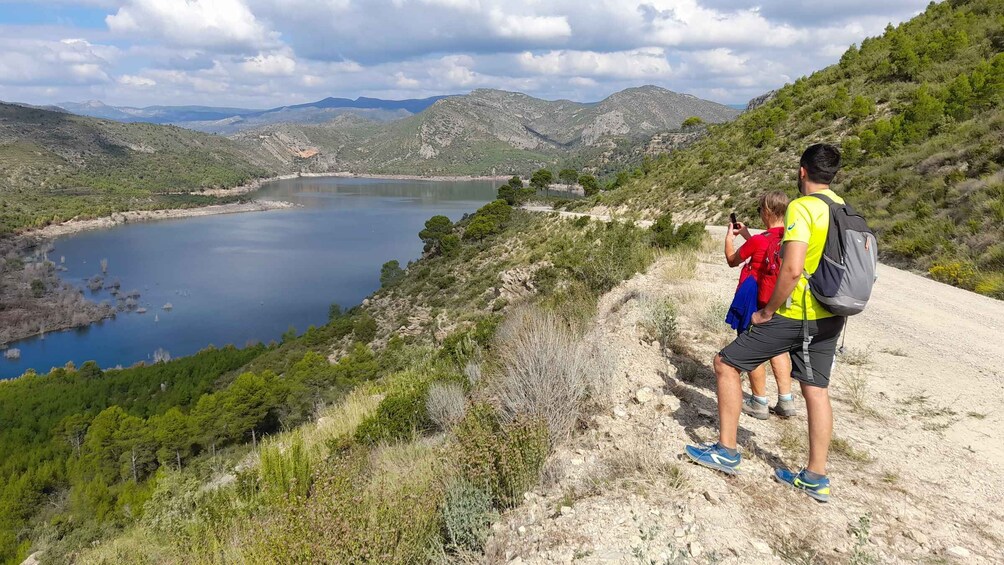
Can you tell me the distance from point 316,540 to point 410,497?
2.00ft

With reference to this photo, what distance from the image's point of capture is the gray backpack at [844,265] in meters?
2.19

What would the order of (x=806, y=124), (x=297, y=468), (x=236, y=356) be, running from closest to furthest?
(x=297, y=468)
(x=806, y=124)
(x=236, y=356)

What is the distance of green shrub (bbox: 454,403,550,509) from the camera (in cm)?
261

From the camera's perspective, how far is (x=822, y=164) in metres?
2.36

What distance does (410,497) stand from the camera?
2621 mm

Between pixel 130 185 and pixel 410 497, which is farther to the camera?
pixel 130 185

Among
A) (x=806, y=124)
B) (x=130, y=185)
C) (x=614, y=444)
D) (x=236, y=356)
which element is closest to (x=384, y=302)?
(x=236, y=356)

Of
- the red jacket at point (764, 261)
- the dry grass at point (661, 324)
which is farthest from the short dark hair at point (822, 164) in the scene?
the dry grass at point (661, 324)

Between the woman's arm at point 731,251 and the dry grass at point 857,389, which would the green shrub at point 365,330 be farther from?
the woman's arm at point 731,251

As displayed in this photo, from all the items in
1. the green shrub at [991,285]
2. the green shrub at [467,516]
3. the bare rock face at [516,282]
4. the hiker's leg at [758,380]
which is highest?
the green shrub at [991,285]

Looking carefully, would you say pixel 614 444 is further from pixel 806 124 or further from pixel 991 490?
pixel 806 124

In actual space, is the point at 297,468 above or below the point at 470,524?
below

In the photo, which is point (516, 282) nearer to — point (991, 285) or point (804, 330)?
point (991, 285)

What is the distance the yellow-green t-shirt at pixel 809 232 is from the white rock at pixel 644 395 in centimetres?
140
